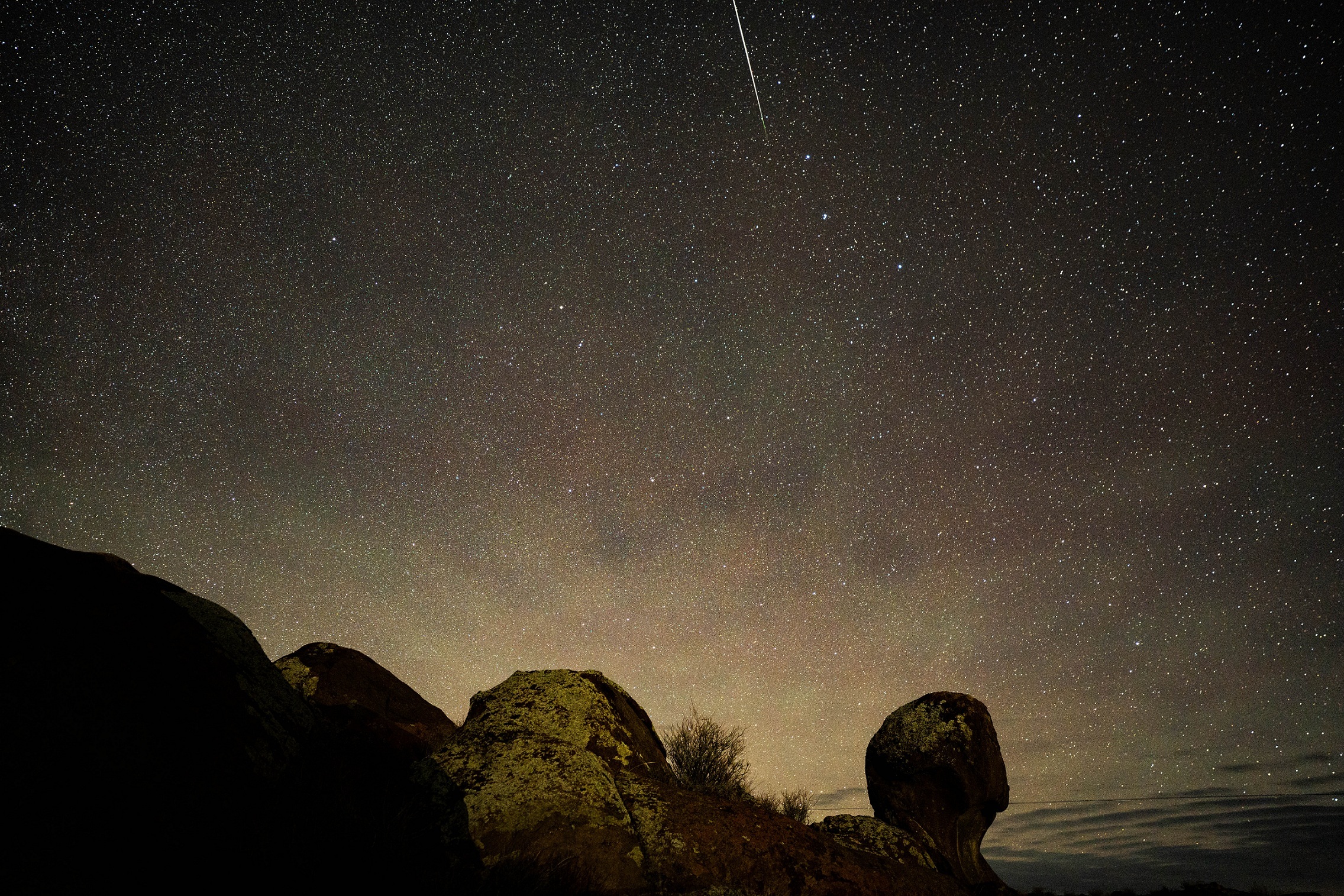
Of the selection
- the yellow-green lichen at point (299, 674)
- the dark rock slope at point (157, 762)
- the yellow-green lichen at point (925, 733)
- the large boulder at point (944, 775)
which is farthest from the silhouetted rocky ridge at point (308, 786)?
the yellow-green lichen at point (299, 674)

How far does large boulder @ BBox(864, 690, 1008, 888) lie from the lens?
15.6m

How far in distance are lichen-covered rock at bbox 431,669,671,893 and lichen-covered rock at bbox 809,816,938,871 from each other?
3.19 m

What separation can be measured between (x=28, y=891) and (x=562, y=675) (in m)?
8.07

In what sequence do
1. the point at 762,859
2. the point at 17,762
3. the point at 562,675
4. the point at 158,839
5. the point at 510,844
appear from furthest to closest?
the point at 562,675 → the point at 762,859 → the point at 510,844 → the point at 158,839 → the point at 17,762

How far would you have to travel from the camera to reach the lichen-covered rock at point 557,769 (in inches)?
275

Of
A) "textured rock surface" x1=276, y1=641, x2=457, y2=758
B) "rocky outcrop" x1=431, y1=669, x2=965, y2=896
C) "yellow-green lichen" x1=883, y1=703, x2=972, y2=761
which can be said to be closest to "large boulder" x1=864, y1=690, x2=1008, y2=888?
"yellow-green lichen" x1=883, y1=703, x2=972, y2=761

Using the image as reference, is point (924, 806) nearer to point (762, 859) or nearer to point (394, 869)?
point (762, 859)

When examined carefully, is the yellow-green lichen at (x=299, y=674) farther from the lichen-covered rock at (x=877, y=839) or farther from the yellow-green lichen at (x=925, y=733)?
the yellow-green lichen at (x=925, y=733)

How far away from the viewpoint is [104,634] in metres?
4.05

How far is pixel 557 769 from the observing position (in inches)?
322

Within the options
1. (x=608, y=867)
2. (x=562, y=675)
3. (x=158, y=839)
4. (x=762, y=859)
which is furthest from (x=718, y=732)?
(x=158, y=839)

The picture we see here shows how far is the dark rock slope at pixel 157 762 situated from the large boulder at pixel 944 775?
14073 mm

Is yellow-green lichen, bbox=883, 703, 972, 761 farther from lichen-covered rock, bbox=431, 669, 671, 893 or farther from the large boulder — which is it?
lichen-covered rock, bbox=431, 669, 671, 893

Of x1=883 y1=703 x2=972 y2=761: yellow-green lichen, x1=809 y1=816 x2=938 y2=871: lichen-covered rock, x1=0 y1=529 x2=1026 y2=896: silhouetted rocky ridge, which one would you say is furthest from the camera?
x1=883 y1=703 x2=972 y2=761: yellow-green lichen
